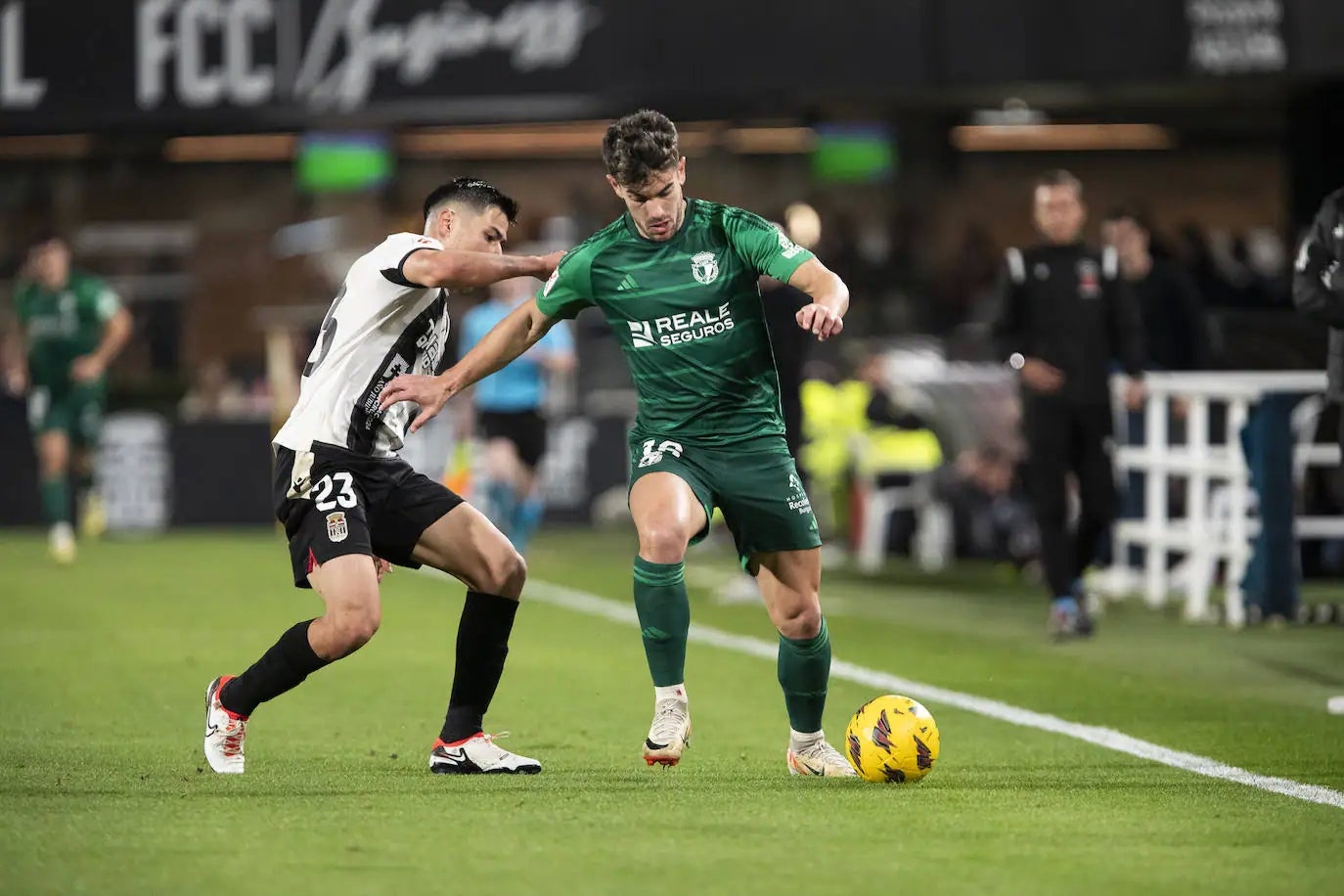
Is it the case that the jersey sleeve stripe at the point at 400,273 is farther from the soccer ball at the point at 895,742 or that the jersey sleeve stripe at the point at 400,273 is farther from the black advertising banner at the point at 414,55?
the black advertising banner at the point at 414,55

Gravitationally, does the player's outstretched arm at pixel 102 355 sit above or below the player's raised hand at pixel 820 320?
below

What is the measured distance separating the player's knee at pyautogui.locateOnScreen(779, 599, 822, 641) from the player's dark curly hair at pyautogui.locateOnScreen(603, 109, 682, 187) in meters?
1.40

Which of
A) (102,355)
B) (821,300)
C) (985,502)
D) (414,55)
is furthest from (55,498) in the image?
(821,300)

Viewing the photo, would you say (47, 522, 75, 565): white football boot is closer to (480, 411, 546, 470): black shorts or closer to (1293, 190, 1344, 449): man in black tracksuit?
(480, 411, 546, 470): black shorts

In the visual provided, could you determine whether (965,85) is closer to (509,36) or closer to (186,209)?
(509,36)

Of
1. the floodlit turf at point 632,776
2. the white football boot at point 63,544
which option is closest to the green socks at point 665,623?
the floodlit turf at point 632,776

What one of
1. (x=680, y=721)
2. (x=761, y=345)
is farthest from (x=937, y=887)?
(x=761, y=345)

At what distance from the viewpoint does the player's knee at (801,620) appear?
6914mm

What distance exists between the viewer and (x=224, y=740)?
6.90 meters

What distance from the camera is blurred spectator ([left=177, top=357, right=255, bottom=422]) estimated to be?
23062mm

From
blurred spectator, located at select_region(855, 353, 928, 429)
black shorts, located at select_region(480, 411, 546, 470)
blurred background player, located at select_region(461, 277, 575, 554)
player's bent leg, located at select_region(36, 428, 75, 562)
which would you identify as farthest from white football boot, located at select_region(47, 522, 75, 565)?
blurred spectator, located at select_region(855, 353, 928, 429)

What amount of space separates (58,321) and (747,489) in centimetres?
1225

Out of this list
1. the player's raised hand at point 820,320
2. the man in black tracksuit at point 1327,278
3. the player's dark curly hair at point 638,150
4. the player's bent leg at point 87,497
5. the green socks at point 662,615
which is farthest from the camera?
the player's bent leg at point 87,497

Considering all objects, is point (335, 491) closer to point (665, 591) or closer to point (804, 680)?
point (665, 591)
